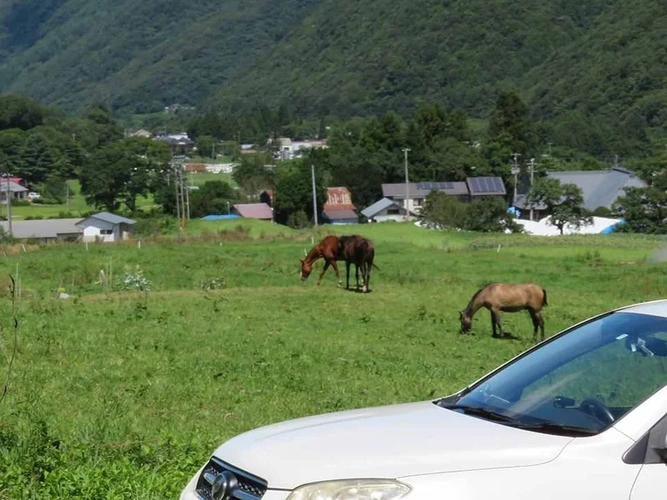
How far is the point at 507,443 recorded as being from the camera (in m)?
4.03

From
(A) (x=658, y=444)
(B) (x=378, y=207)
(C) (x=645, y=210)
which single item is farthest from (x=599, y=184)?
(A) (x=658, y=444)

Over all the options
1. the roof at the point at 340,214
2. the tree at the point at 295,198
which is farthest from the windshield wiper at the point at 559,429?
the roof at the point at 340,214

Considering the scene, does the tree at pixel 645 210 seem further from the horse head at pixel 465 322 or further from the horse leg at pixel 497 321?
the horse head at pixel 465 322

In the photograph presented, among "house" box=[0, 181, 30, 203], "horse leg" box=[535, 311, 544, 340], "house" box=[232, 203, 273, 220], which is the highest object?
"house" box=[0, 181, 30, 203]

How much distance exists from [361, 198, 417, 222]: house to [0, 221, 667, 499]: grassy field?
48.1m

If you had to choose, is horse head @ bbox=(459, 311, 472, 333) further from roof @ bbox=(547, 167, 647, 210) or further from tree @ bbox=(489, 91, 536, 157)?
tree @ bbox=(489, 91, 536, 157)

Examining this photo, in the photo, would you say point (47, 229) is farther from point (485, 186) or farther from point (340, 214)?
point (485, 186)

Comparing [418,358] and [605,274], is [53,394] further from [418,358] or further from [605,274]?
[605,274]

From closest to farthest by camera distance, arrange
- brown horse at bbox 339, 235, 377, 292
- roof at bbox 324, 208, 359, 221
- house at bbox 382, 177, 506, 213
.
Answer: brown horse at bbox 339, 235, 377, 292 → roof at bbox 324, 208, 359, 221 → house at bbox 382, 177, 506, 213

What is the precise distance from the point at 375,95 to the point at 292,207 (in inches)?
4594

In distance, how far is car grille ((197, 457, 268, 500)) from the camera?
161 inches

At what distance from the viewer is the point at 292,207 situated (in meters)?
75.3

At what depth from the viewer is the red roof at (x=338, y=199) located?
79.1 meters

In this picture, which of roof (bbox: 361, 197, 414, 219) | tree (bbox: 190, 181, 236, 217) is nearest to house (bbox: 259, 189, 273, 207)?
tree (bbox: 190, 181, 236, 217)
